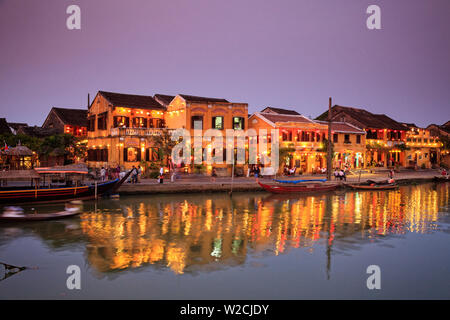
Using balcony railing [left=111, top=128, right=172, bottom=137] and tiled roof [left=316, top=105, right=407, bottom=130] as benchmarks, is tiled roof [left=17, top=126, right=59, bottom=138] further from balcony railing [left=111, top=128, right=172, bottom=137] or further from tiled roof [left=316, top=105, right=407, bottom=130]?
tiled roof [left=316, top=105, right=407, bottom=130]

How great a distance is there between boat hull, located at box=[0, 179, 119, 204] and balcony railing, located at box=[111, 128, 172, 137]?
9.35 m

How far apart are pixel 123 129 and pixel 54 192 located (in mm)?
12526

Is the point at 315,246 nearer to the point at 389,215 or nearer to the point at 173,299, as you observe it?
the point at 173,299

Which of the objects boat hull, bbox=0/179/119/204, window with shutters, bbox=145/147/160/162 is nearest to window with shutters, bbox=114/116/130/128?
window with shutters, bbox=145/147/160/162

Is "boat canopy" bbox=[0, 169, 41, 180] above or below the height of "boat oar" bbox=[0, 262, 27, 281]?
above

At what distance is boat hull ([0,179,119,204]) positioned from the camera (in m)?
24.5

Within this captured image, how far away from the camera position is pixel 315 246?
16750 millimetres

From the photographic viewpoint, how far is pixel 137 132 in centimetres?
3775

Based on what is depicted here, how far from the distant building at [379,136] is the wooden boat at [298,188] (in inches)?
741

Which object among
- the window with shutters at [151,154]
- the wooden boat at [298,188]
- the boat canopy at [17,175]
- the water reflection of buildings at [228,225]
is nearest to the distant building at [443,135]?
the water reflection of buildings at [228,225]

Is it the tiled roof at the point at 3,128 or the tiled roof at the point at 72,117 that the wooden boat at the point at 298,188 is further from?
the tiled roof at the point at 3,128

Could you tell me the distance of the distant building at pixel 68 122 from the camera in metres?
48.5

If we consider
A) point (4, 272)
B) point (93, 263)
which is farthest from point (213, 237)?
point (4, 272)

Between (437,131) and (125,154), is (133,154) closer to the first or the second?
(125,154)
